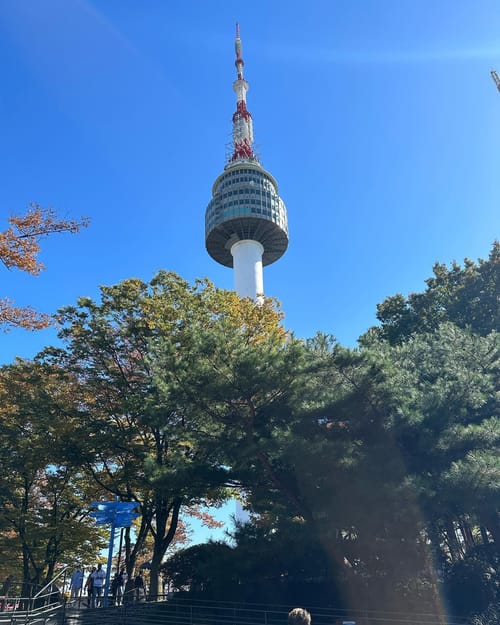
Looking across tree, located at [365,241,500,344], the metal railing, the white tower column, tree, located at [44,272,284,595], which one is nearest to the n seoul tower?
the white tower column

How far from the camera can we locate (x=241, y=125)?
6681 cm

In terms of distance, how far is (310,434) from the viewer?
12.9 meters

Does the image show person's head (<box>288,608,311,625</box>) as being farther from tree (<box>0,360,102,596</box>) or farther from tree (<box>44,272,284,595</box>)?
tree (<box>0,360,102,596</box>)

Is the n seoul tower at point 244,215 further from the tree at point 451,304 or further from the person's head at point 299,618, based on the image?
the person's head at point 299,618

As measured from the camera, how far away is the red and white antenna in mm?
65250

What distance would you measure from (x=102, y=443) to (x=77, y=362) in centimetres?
374

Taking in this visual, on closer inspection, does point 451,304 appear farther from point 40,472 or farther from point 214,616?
point 40,472

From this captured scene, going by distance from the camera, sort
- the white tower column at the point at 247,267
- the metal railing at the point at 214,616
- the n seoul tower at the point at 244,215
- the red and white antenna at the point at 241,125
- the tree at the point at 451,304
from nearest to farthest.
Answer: the metal railing at the point at 214,616 → the tree at the point at 451,304 → the white tower column at the point at 247,267 → the n seoul tower at the point at 244,215 → the red and white antenna at the point at 241,125

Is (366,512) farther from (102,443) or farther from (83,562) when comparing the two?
(83,562)

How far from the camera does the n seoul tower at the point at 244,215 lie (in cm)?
5900

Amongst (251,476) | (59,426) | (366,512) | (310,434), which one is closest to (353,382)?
(310,434)

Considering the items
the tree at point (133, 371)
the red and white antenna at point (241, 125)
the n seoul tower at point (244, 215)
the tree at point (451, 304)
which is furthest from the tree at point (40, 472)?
the red and white antenna at point (241, 125)

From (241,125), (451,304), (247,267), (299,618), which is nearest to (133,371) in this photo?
(299,618)

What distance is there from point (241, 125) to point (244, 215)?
662 inches
